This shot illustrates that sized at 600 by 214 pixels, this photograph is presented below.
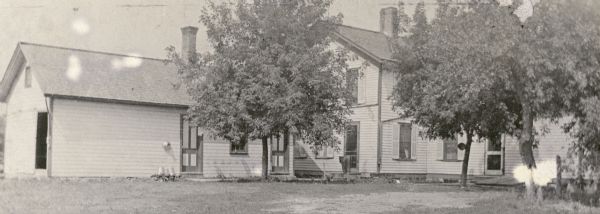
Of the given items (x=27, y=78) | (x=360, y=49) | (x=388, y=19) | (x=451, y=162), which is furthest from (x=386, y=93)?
(x=27, y=78)

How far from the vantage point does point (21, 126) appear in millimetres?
24562

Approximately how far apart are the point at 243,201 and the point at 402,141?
53.9 ft

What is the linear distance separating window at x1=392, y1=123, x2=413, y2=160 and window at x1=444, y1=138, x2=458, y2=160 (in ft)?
5.17

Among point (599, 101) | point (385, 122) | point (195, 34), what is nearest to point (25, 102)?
point (195, 34)

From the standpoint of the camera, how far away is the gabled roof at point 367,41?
2950cm

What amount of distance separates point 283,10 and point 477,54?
30.9 ft

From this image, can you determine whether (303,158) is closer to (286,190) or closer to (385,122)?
(385,122)

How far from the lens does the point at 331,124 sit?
23.6m

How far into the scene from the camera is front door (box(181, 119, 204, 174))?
2589 cm

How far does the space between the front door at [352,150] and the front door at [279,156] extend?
9.55ft

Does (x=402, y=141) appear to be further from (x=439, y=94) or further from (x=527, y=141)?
(x=527, y=141)

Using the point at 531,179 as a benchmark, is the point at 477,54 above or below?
above

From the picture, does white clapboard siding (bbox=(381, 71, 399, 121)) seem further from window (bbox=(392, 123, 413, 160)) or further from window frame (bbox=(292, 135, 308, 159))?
window frame (bbox=(292, 135, 308, 159))

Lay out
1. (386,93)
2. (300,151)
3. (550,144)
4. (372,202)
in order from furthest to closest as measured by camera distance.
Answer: (300,151) < (386,93) < (550,144) < (372,202)
